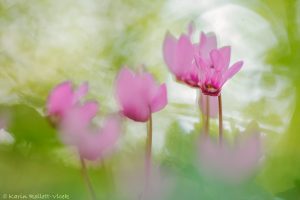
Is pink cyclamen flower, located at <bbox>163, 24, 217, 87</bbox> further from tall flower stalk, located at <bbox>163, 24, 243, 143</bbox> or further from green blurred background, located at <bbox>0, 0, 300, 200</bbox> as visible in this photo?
green blurred background, located at <bbox>0, 0, 300, 200</bbox>

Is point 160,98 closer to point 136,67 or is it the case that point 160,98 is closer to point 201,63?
point 201,63

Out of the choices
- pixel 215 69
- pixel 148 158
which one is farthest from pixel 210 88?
pixel 148 158

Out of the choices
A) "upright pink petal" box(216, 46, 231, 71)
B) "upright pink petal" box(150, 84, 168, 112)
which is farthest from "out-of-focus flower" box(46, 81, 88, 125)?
"upright pink petal" box(216, 46, 231, 71)

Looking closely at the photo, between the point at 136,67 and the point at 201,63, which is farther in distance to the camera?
the point at 136,67

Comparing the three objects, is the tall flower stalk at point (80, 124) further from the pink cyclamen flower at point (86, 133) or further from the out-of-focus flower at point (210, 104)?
the out-of-focus flower at point (210, 104)

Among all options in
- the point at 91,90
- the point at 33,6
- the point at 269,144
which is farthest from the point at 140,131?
the point at 33,6

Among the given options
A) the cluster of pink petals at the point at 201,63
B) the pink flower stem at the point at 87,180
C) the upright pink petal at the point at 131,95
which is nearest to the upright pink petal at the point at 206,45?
the cluster of pink petals at the point at 201,63

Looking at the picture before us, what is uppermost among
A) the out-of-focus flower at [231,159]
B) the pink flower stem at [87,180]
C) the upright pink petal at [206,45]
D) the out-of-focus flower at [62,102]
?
the upright pink petal at [206,45]
